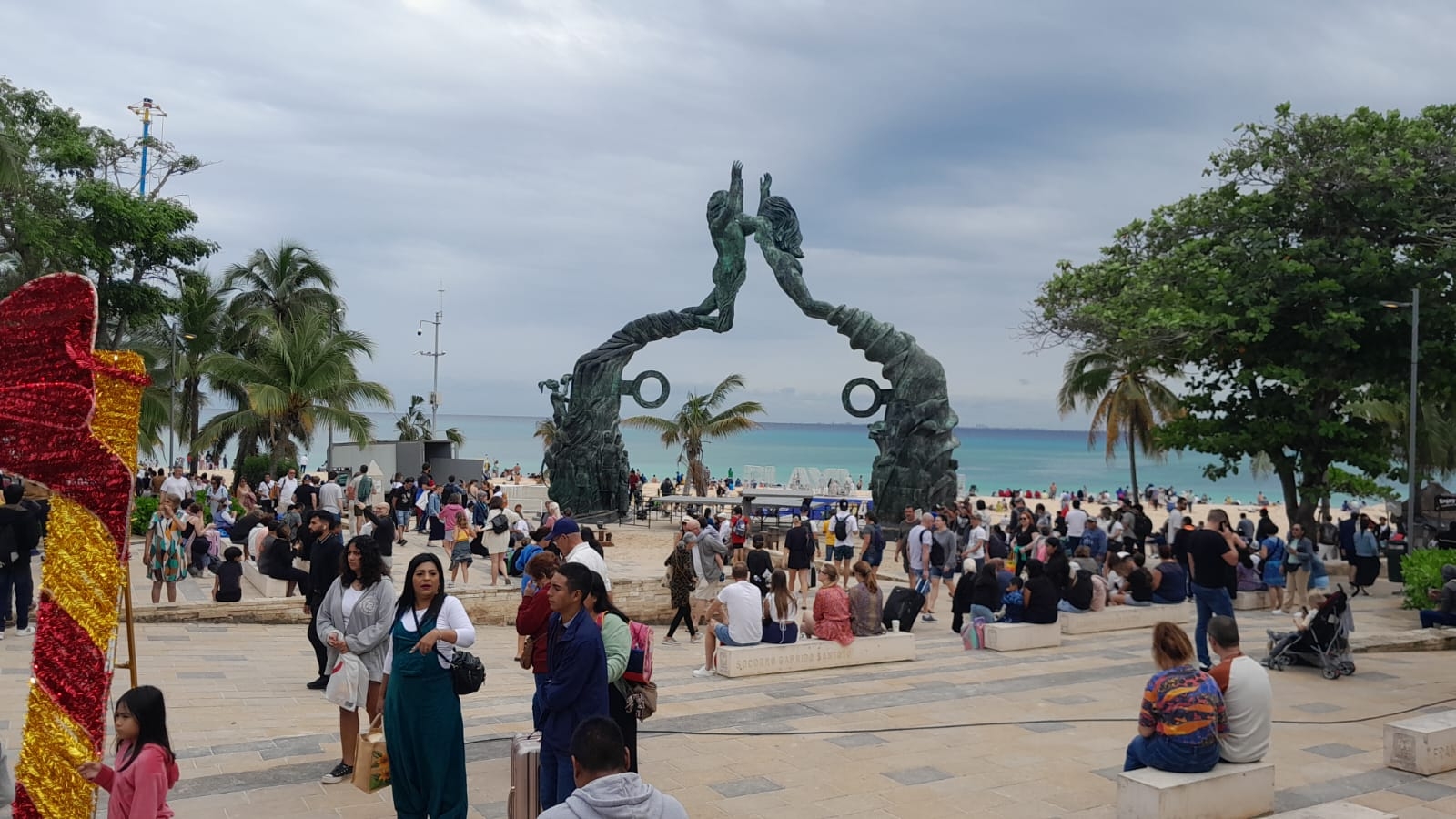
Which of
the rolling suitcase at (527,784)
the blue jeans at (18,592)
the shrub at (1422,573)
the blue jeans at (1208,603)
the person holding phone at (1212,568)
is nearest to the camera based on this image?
the rolling suitcase at (527,784)

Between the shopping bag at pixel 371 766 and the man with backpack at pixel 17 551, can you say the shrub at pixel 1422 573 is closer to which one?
the shopping bag at pixel 371 766

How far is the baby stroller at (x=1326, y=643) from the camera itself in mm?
10398

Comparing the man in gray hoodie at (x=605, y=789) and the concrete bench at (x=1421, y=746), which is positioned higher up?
the man in gray hoodie at (x=605, y=789)

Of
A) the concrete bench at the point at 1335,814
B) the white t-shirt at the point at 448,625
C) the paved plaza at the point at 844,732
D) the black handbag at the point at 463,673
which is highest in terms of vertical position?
the white t-shirt at the point at 448,625

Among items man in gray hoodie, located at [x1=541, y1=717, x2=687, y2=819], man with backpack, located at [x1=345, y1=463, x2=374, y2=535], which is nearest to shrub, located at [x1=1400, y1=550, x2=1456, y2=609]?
man in gray hoodie, located at [x1=541, y1=717, x2=687, y2=819]

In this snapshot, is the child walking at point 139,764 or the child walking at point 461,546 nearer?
the child walking at point 139,764

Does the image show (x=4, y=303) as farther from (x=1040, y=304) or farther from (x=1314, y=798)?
(x=1040, y=304)

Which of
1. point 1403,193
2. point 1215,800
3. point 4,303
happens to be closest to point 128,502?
point 4,303

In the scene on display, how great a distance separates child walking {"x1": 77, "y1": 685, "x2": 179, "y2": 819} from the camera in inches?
171

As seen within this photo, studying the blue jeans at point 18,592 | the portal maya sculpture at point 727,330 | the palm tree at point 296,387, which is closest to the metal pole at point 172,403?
the palm tree at point 296,387

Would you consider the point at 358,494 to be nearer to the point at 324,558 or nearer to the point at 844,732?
the point at 324,558

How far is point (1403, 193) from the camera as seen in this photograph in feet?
60.7

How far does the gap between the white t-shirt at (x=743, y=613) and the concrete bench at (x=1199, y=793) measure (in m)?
4.67

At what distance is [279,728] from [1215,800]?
6.21 metres
